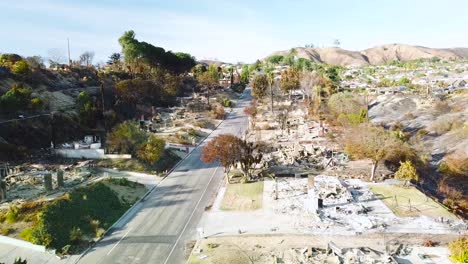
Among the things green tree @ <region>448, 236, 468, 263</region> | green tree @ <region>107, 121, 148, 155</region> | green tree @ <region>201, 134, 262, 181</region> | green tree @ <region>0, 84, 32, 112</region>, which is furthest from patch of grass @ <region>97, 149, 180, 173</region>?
green tree @ <region>448, 236, 468, 263</region>

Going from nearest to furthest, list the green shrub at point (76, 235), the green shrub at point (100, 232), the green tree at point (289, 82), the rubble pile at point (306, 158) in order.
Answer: the green shrub at point (76, 235) → the green shrub at point (100, 232) → the rubble pile at point (306, 158) → the green tree at point (289, 82)

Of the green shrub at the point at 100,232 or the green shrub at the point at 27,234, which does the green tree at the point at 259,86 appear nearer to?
the green shrub at the point at 100,232

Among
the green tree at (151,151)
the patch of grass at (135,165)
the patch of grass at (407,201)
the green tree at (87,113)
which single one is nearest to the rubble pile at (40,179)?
the patch of grass at (135,165)

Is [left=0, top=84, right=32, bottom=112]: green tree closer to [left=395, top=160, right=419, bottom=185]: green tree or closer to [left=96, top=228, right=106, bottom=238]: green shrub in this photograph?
[left=96, top=228, right=106, bottom=238]: green shrub

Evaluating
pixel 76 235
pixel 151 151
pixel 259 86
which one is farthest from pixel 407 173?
pixel 259 86

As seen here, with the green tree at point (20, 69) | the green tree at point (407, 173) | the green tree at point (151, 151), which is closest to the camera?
the green tree at point (407, 173)

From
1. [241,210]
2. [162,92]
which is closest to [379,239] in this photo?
[241,210]

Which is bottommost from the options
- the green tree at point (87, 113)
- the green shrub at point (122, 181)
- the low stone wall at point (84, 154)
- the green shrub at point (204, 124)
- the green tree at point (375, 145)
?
the green shrub at point (122, 181)
